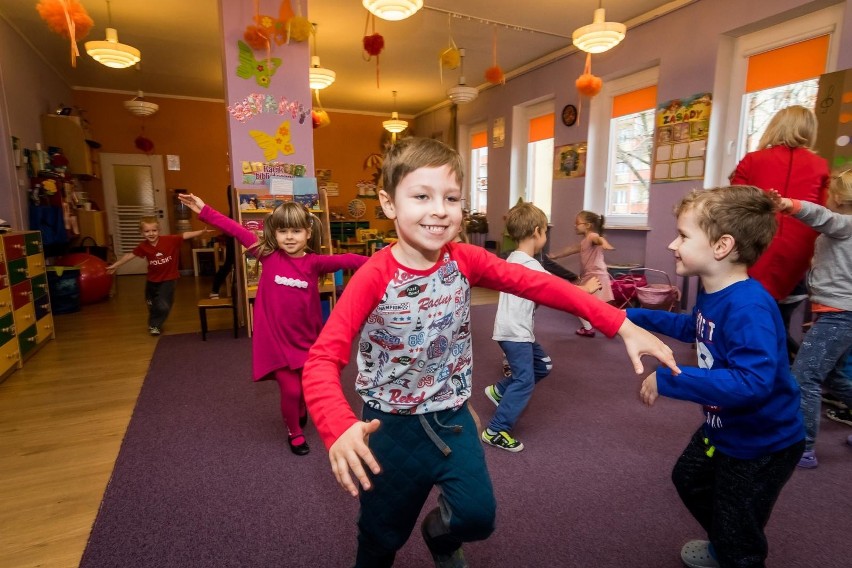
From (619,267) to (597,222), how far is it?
36.7 inches

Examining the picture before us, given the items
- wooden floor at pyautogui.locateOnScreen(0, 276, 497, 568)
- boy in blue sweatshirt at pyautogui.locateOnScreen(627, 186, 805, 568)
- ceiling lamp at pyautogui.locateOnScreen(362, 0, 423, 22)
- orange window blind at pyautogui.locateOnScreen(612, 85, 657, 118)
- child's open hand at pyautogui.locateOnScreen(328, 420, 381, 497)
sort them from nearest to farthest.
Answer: child's open hand at pyautogui.locateOnScreen(328, 420, 381, 497)
boy in blue sweatshirt at pyautogui.locateOnScreen(627, 186, 805, 568)
wooden floor at pyautogui.locateOnScreen(0, 276, 497, 568)
ceiling lamp at pyautogui.locateOnScreen(362, 0, 423, 22)
orange window blind at pyautogui.locateOnScreen(612, 85, 657, 118)

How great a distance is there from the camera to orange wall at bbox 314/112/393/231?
1030 cm

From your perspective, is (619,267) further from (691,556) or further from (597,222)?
(691,556)

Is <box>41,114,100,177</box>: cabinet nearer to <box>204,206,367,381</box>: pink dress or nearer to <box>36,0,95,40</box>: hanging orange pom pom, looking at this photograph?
<box>36,0,95,40</box>: hanging orange pom pom

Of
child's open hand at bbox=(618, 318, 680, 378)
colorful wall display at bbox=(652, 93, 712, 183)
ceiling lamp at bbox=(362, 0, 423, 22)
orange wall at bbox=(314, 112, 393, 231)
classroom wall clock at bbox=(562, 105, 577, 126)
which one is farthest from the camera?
orange wall at bbox=(314, 112, 393, 231)

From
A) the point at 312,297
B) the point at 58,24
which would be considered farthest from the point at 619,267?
the point at 58,24

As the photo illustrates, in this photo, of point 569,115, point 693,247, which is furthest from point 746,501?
point 569,115

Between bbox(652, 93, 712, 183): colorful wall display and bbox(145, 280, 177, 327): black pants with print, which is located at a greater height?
bbox(652, 93, 712, 183): colorful wall display

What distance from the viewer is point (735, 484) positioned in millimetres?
1257

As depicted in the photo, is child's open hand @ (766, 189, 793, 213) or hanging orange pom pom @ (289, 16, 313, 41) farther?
hanging orange pom pom @ (289, 16, 313, 41)

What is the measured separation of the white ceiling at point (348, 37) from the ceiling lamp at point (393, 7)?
4.73 feet

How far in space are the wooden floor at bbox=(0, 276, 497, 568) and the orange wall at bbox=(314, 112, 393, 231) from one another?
6095mm

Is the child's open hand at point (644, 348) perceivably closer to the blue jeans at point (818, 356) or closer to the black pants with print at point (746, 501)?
the black pants with print at point (746, 501)

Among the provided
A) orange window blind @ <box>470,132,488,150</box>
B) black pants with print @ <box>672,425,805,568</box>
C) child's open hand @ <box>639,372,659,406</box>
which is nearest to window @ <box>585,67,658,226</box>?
orange window blind @ <box>470,132,488,150</box>
